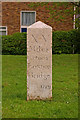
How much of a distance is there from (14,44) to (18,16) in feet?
12.8

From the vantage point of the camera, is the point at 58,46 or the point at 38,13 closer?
the point at 58,46

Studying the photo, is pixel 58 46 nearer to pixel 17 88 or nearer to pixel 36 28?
pixel 17 88

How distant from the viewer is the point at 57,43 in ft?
83.6

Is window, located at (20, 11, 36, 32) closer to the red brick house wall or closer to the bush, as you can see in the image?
the red brick house wall

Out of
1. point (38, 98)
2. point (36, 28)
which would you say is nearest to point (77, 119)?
point (38, 98)

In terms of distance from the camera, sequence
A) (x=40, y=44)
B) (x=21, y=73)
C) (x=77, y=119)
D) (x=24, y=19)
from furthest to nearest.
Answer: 1. (x=24, y=19)
2. (x=21, y=73)
3. (x=40, y=44)
4. (x=77, y=119)

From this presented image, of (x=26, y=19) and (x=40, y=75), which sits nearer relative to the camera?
(x=40, y=75)

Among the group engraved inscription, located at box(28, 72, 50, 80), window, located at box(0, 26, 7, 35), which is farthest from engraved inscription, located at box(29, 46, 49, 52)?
window, located at box(0, 26, 7, 35)

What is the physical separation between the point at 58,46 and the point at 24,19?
4.84 meters

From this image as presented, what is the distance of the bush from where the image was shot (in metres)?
25.5

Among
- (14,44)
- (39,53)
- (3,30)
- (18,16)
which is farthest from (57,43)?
(39,53)

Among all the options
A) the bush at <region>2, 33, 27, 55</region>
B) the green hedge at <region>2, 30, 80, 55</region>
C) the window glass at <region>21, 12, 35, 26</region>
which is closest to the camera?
the green hedge at <region>2, 30, 80, 55</region>

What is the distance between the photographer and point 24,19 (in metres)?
28.2

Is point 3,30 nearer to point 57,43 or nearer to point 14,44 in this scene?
point 14,44
